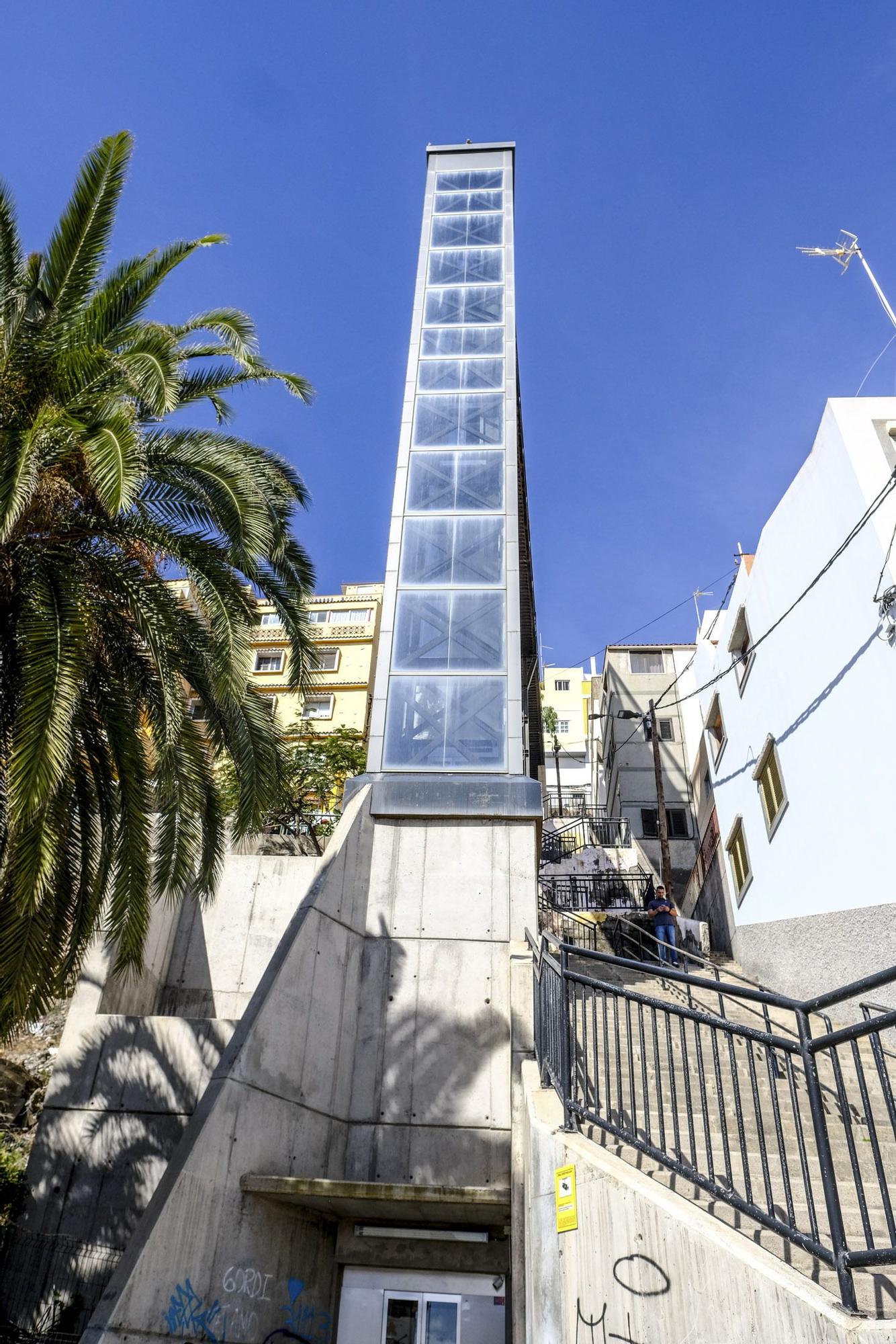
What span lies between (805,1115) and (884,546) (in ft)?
22.5

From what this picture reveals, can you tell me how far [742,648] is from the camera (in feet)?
60.0

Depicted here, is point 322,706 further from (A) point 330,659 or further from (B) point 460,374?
(B) point 460,374

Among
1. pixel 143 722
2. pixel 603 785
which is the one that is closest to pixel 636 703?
pixel 603 785

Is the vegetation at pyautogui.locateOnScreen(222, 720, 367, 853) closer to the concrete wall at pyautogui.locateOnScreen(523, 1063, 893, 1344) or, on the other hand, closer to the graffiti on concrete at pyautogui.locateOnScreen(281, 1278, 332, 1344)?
the graffiti on concrete at pyautogui.locateOnScreen(281, 1278, 332, 1344)

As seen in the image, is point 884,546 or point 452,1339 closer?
point 452,1339

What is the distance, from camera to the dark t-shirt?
15.9 metres

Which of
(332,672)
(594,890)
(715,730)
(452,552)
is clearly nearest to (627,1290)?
(452,552)

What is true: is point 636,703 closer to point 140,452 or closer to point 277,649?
point 277,649

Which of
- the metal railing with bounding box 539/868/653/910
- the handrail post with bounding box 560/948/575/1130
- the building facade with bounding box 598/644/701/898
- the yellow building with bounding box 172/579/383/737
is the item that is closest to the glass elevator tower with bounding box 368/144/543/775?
the metal railing with bounding box 539/868/653/910

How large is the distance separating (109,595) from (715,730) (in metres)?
15.6

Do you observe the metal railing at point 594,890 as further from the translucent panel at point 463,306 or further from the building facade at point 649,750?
the translucent panel at point 463,306

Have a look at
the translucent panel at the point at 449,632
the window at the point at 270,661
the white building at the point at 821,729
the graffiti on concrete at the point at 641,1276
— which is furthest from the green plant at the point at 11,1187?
the window at the point at 270,661

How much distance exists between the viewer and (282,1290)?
8219 millimetres

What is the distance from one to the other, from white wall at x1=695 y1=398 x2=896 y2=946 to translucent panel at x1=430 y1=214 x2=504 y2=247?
9194mm
